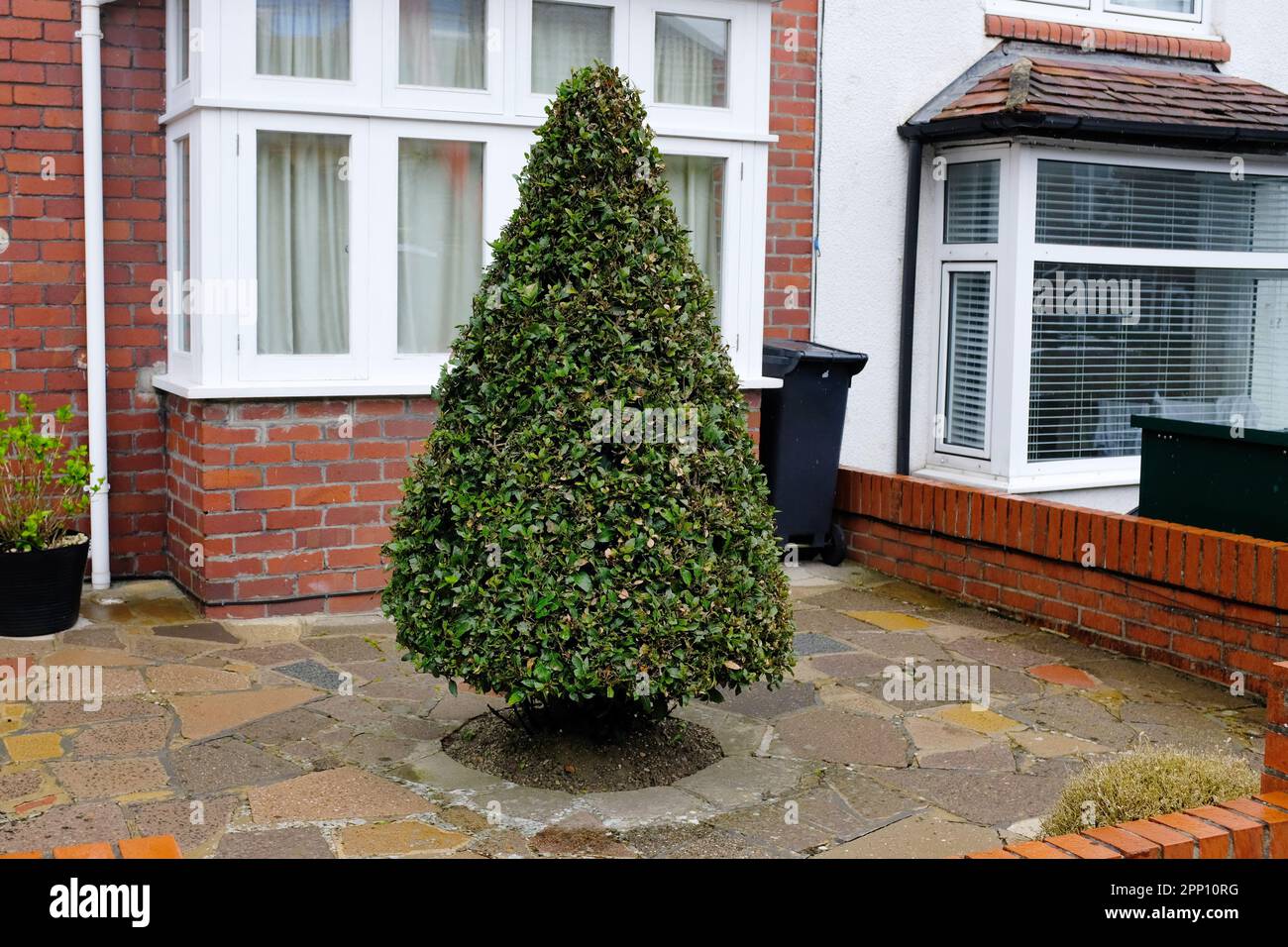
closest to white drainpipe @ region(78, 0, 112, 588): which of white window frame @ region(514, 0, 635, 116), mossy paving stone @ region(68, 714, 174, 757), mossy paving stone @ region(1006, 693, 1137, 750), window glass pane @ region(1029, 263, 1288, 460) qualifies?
mossy paving stone @ region(68, 714, 174, 757)

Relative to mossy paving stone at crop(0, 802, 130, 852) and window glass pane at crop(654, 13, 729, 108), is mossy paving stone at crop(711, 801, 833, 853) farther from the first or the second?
window glass pane at crop(654, 13, 729, 108)

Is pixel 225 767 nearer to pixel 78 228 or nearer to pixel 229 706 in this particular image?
pixel 229 706

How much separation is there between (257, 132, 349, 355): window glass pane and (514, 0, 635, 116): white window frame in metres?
0.99

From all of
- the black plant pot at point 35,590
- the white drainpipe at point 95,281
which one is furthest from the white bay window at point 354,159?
the black plant pot at point 35,590

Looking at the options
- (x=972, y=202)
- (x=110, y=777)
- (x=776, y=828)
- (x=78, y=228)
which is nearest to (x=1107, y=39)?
(x=972, y=202)

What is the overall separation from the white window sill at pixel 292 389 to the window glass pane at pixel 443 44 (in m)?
1.58

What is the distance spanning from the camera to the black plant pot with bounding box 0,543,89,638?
21.4 ft

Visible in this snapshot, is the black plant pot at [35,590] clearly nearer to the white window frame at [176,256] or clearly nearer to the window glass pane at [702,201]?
the white window frame at [176,256]

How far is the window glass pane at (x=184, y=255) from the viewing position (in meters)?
7.14

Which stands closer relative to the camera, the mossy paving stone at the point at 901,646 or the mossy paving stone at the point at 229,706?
the mossy paving stone at the point at 229,706

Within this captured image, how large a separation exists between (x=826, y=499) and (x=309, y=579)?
10.5ft

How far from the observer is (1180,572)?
654 cm

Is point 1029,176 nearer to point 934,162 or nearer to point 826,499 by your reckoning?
point 934,162
